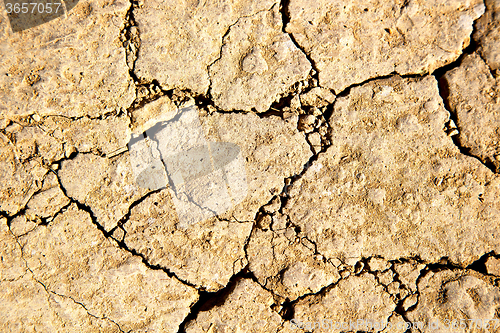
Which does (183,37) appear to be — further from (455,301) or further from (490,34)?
(455,301)

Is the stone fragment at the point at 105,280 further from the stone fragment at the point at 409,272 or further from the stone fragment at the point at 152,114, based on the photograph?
the stone fragment at the point at 409,272

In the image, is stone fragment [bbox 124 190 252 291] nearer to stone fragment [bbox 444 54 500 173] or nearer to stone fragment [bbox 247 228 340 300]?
stone fragment [bbox 247 228 340 300]

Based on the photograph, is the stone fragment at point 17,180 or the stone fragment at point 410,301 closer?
the stone fragment at point 410,301

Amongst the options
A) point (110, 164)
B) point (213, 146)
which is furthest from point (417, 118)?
point (110, 164)

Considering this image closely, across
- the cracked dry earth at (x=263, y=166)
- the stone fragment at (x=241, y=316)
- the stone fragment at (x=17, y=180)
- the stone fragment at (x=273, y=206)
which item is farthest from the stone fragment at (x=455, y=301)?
the stone fragment at (x=17, y=180)

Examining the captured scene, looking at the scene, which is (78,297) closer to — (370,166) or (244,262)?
(244,262)

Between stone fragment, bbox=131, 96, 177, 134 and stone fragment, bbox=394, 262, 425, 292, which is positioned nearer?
stone fragment, bbox=394, 262, 425, 292

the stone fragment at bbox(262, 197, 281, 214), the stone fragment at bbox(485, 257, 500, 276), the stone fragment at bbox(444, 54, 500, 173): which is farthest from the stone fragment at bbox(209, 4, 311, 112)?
the stone fragment at bbox(485, 257, 500, 276)
